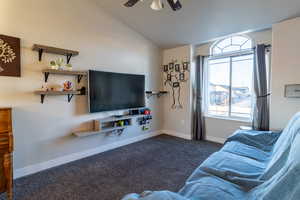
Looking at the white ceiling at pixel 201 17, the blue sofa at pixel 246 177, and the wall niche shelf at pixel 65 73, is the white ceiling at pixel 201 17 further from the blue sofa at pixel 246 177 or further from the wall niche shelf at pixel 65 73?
the blue sofa at pixel 246 177

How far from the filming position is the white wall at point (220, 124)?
3.39 m

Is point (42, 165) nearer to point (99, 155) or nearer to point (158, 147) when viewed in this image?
point (99, 155)

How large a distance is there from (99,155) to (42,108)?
4.44ft

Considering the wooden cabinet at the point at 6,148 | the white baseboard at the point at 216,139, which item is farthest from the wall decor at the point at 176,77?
the wooden cabinet at the point at 6,148

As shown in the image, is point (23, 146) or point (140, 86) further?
point (140, 86)

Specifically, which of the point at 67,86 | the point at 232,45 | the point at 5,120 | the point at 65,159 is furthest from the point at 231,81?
the point at 5,120

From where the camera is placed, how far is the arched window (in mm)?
3578

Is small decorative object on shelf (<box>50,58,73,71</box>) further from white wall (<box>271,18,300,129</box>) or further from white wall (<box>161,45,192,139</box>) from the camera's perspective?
white wall (<box>271,18,300,129</box>)

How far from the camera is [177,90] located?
4449 millimetres

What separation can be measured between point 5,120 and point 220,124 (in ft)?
13.1

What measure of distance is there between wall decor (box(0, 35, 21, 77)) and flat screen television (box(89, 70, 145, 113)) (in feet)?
3.52

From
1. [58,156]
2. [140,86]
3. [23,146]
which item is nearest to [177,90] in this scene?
[140,86]

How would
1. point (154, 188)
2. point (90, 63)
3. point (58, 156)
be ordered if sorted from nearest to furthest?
point (154, 188) → point (58, 156) → point (90, 63)

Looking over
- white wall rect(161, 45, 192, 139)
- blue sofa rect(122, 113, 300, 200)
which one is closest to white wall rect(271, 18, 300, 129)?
blue sofa rect(122, 113, 300, 200)
